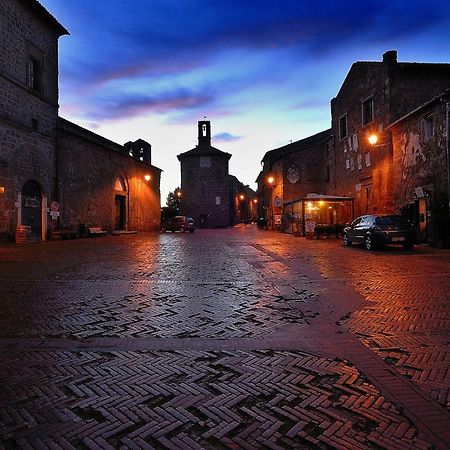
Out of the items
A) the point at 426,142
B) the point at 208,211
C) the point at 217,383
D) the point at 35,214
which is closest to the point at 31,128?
the point at 35,214

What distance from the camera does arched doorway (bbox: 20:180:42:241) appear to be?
2089 centimetres

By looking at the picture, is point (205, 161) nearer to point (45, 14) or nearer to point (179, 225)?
point (179, 225)

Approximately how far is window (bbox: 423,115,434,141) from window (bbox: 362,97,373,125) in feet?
23.8

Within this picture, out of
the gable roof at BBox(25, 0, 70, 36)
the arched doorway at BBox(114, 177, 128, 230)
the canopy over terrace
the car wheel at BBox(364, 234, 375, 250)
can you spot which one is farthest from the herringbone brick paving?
the arched doorway at BBox(114, 177, 128, 230)

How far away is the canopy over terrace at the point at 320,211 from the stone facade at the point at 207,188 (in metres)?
33.4

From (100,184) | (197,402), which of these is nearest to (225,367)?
(197,402)

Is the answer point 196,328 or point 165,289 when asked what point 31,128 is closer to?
point 165,289

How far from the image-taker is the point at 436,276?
861cm

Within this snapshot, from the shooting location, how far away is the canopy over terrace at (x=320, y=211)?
25877 millimetres

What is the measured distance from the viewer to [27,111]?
840 inches

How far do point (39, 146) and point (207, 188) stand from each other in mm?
41424

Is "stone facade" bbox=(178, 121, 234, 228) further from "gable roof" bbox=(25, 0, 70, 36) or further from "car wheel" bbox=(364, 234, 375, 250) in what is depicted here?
"car wheel" bbox=(364, 234, 375, 250)

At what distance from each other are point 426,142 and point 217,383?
17.7 metres

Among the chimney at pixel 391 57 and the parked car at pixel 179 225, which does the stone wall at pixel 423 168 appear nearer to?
the chimney at pixel 391 57
